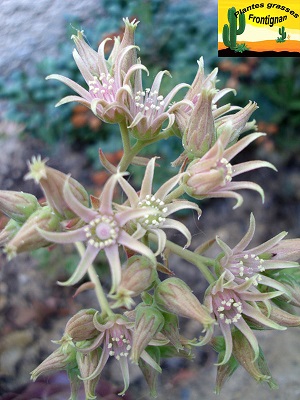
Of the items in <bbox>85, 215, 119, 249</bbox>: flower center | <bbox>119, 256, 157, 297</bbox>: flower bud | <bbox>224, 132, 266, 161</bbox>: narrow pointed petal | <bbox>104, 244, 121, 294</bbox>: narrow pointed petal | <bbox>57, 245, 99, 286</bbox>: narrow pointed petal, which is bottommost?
<bbox>119, 256, 157, 297</bbox>: flower bud

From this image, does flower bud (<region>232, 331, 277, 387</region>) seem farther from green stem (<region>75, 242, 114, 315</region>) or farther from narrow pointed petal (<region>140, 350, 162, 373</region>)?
green stem (<region>75, 242, 114, 315</region>)

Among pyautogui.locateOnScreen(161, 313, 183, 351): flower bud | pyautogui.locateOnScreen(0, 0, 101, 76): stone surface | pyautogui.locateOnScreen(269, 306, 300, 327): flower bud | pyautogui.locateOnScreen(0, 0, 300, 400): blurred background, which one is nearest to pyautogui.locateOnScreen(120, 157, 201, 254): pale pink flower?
pyautogui.locateOnScreen(161, 313, 183, 351): flower bud

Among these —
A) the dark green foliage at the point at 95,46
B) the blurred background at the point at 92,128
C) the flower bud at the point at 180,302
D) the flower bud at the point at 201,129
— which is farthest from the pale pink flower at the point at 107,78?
the dark green foliage at the point at 95,46

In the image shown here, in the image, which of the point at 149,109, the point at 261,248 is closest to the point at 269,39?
the point at 149,109

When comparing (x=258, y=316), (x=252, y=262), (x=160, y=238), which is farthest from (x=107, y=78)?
(x=258, y=316)

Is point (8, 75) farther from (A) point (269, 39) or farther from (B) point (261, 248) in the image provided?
(B) point (261, 248)

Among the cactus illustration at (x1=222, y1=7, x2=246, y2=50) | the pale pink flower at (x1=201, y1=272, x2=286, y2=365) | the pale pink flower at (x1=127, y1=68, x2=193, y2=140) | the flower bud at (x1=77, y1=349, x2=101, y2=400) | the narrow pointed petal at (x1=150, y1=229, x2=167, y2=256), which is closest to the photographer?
the narrow pointed petal at (x1=150, y1=229, x2=167, y2=256)
